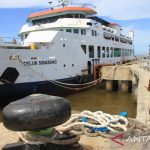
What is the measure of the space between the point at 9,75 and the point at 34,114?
9.85 m

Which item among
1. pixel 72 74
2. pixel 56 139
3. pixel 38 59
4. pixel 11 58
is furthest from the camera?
pixel 72 74

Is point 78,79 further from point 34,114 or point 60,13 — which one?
point 34,114

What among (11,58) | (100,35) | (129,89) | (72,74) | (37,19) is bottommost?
(129,89)

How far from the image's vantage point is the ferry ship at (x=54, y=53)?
13.4 metres

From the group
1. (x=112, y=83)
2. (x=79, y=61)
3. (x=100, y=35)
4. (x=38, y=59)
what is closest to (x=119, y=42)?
(x=100, y=35)

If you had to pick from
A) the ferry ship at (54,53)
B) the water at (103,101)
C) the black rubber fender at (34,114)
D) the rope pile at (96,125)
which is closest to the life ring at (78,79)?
the ferry ship at (54,53)

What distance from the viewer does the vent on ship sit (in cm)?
1301

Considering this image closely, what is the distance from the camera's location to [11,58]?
1323 centimetres

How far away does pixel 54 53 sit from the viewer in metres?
15.5

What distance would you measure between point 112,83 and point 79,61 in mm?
3766

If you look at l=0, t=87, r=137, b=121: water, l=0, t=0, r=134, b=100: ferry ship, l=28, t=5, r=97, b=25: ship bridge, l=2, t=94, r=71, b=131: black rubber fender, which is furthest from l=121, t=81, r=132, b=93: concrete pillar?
l=2, t=94, r=71, b=131: black rubber fender

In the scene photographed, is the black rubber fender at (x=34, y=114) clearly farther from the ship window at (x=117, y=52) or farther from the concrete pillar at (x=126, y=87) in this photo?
the ship window at (x=117, y=52)

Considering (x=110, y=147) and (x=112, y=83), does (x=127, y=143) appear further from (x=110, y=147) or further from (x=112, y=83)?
(x=112, y=83)

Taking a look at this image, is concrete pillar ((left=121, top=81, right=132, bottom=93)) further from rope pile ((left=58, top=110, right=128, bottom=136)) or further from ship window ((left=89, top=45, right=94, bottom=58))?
rope pile ((left=58, top=110, right=128, bottom=136))
